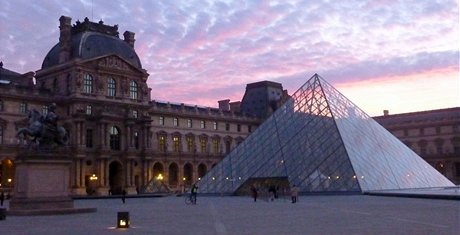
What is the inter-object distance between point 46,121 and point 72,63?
3779 centimetres

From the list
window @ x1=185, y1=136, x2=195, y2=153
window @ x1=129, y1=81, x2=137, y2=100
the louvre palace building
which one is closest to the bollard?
the louvre palace building

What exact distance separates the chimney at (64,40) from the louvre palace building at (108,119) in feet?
0.33

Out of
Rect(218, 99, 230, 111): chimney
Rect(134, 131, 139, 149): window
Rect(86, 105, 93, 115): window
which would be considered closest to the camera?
Rect(86, 105, 93, 115): window

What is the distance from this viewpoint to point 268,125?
147ft

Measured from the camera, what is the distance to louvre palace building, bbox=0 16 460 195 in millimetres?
59750

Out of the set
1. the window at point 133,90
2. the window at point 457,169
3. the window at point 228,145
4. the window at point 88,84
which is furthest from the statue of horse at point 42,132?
the window at point 457,169

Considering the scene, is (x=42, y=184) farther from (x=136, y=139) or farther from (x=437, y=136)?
(x=437, y=136)

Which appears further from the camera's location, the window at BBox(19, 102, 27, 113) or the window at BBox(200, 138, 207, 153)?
the window at BBox(200, 138, 207, 153)

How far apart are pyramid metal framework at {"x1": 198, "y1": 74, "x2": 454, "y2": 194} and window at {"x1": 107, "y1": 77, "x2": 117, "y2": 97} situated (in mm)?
23586

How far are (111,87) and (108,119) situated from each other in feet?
12.6

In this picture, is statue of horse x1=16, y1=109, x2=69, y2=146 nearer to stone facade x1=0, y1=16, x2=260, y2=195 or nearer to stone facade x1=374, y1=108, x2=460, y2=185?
stone facade x1=0, y1=16, x2=260, y2=195

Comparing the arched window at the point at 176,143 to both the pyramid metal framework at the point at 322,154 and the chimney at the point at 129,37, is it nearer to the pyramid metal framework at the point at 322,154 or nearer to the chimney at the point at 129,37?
the chimney at the point at 129,37

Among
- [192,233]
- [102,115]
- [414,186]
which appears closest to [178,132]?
[102,115]

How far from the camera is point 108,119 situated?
62.5 metres
